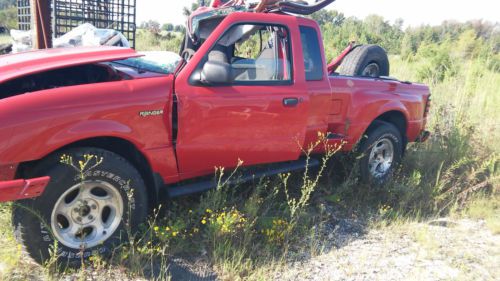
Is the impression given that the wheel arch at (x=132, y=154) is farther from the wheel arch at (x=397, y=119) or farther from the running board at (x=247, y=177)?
the wheel arch at (x=397, y=119)

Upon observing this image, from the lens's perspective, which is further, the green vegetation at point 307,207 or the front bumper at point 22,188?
the green vegetation at point 307,207

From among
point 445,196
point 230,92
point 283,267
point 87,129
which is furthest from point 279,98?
point 445,196

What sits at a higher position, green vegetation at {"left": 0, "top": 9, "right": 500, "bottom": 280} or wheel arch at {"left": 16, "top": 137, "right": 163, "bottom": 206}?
wheel arch at {"left": 16, "top": 137, "right": 163, "bottom": 206}

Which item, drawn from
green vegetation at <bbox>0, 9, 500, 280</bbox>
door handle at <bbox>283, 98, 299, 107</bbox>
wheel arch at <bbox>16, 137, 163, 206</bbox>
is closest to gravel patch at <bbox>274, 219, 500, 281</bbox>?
green vegetation at <bbox>0, 9, 500, 280</bbox>

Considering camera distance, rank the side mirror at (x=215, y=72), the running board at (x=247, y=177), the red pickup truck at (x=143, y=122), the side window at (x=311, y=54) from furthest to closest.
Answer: the side window at (x=311, y=54), the running board at (x=247, y=177), the side mirror at (x=215, y=72), the red pickup truck at (x=143, y=122)

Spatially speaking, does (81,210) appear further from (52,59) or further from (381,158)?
(381,158)

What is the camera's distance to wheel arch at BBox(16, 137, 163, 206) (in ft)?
9.91

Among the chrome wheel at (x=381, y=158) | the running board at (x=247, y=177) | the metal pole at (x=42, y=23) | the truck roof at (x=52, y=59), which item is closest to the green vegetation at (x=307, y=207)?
the running board at (x=247, y=177)

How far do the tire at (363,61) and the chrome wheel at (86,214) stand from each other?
12.9ft

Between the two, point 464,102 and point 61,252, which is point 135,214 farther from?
point 464,102

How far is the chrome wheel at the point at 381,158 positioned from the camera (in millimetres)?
5047

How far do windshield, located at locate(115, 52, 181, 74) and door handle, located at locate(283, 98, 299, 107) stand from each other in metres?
1.03

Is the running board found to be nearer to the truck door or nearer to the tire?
the truck door

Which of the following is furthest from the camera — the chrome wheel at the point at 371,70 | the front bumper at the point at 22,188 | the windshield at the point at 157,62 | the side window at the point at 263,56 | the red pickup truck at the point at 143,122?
the chrome wheel at the point at 371,70
